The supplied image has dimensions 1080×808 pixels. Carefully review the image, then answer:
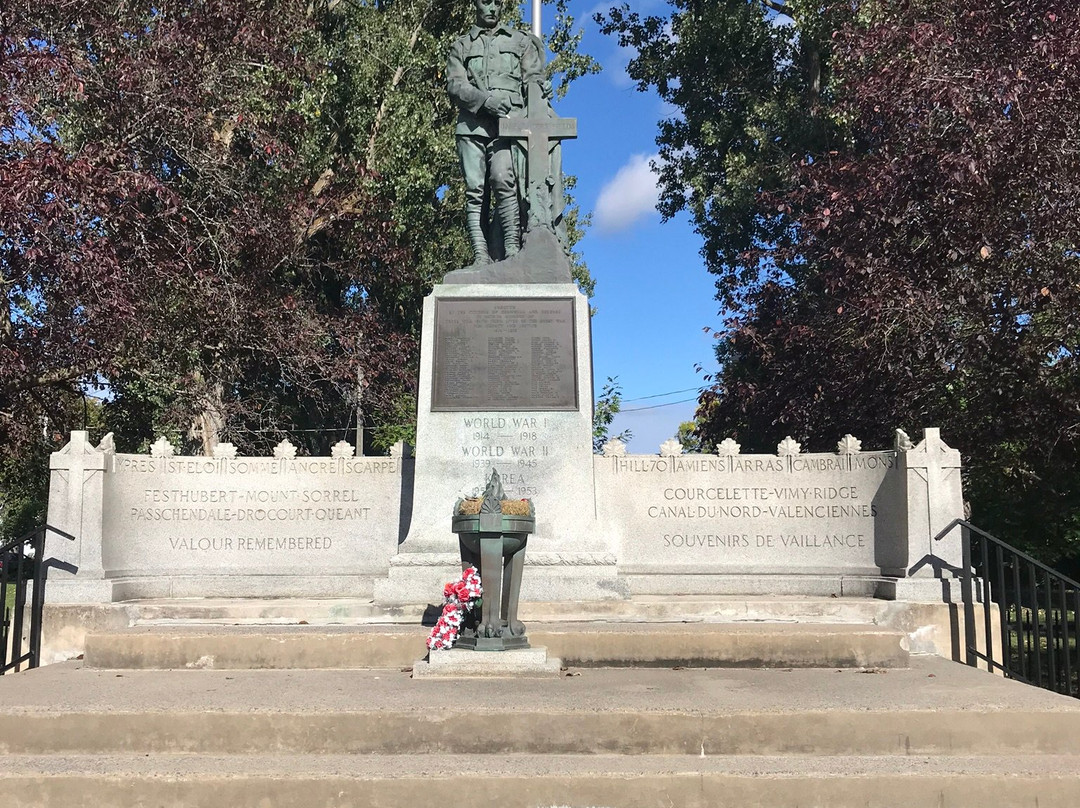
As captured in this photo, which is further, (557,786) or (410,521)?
(410,521)

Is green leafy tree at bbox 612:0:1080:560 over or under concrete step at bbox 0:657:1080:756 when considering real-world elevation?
over

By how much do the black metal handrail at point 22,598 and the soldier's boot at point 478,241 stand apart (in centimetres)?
524

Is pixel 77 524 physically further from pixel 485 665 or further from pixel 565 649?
pixel 565 649

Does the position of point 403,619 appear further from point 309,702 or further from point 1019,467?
point 1019,467

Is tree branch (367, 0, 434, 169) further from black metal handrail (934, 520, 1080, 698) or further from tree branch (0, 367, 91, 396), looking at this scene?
black metal handrail (934, 520, 1080, 698)

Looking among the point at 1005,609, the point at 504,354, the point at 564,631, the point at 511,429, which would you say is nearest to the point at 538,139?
the point at 504,354

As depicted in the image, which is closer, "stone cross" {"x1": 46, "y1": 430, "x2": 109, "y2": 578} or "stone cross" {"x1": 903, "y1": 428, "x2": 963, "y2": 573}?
"stone cross" {"x1": 903, "y1": 428, "x2": 963, "y2": 573}

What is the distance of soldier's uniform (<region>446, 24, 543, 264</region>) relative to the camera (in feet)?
36.8

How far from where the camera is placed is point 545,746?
5.85m

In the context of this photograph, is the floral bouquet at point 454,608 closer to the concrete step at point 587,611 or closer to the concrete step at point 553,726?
the concrete step at point 553,726

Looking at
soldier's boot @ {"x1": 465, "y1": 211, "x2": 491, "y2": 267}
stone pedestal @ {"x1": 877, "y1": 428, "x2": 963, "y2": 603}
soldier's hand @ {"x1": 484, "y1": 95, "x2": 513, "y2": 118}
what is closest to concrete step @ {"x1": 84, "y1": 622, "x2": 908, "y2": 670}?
stone pedestal @ {"x1": 877, "y1": 428, "x2": 963, "y2": 603}

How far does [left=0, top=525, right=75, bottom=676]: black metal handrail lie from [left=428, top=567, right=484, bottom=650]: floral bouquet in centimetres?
397

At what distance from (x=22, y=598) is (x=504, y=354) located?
5282 mm

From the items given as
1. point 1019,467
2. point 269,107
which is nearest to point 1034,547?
point 1019,467
